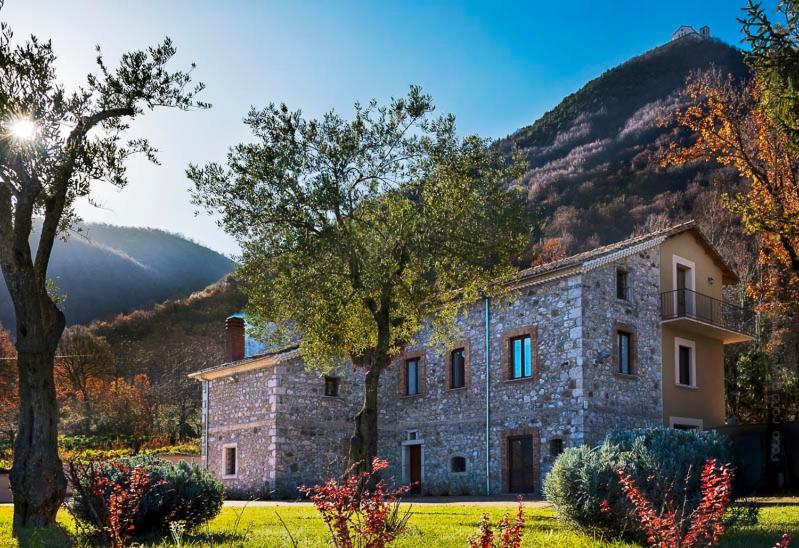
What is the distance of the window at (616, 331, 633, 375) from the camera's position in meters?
23.6

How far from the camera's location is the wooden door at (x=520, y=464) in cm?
2309

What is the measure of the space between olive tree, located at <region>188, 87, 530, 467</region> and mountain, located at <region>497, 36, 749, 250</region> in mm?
20411

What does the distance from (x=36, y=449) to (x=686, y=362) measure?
2060 cm

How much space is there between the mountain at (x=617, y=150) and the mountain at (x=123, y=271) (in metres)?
30.7

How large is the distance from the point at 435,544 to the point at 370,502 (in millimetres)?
6029

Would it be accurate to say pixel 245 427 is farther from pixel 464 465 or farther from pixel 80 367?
pixel 80 367

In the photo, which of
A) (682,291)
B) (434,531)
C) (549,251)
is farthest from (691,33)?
(434,531)

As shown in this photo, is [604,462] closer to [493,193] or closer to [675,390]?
[493,193]

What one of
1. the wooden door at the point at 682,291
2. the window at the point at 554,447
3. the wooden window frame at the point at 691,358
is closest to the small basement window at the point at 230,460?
the window at the point at 554,447

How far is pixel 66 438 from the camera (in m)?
38.2

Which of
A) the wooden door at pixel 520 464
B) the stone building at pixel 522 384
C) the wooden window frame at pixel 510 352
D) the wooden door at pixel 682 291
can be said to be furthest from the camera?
the wooden door at pixel 682 291

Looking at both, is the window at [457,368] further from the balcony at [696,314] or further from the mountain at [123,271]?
the mountain at [123,271]

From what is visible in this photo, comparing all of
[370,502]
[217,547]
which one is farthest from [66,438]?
[370,502]

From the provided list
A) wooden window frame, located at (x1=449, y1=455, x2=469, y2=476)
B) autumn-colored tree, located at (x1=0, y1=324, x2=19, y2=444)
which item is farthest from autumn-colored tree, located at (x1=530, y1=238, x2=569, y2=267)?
autumn-colored tree, located at (x1=0, y1=324, x2=19, y2=444)
